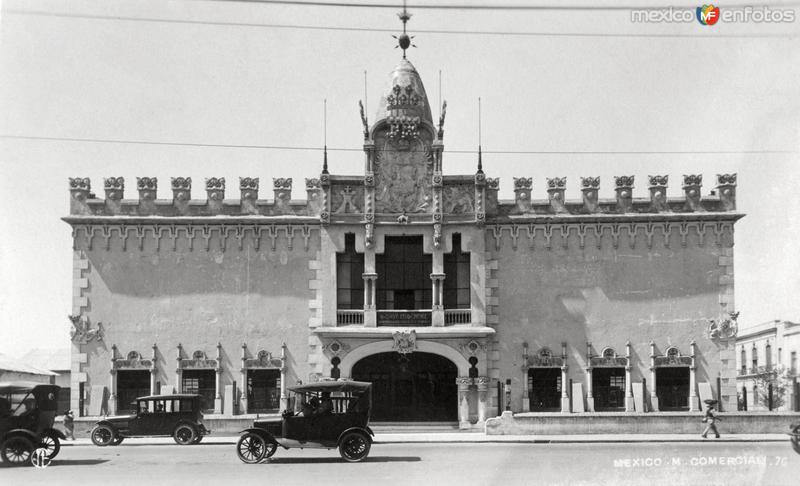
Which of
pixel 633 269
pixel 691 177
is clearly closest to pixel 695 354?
pixel 633 269

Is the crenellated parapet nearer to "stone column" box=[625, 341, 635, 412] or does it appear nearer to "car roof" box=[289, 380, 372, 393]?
"stone column" box=[625, 341, 635, 412]

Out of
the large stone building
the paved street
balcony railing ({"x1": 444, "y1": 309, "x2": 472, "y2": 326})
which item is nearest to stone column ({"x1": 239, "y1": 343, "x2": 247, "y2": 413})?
the large stone building

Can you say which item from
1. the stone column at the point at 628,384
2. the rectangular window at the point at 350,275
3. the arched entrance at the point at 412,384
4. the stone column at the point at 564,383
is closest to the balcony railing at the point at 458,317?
the arched entrance at the point at 412,384

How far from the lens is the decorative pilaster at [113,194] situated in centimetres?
4022

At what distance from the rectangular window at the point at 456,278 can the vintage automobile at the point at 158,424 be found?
463 inches

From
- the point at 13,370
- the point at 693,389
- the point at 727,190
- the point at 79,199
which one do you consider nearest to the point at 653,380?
the point at 693,389

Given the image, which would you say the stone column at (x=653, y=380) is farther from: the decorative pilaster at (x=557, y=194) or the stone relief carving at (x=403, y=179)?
the stone relief carving at (x=403, y=179)

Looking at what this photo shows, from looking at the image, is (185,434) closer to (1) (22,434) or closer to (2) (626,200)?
(1) (22,434)

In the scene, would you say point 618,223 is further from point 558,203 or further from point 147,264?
point 147,264

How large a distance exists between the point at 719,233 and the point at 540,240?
714 centimetres

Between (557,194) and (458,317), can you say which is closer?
(458,317)

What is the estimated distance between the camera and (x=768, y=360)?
55.4 meters

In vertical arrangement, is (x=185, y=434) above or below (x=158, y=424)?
below

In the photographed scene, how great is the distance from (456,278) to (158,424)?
13.5 m
